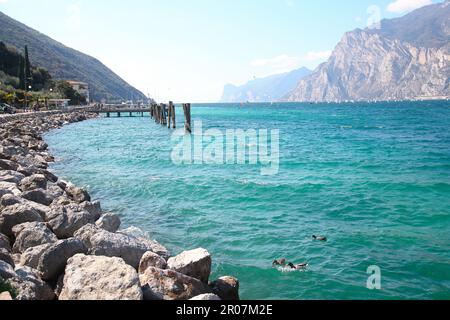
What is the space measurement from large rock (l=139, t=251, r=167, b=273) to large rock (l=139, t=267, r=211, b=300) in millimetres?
567

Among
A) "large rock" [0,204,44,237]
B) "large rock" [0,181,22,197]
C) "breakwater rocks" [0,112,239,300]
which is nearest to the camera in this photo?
"breakwater rocks" [0,112,239,300]

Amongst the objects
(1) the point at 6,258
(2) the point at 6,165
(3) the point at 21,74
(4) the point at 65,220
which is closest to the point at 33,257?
(1) the point at 6,258

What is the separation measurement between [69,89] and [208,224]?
90.4m

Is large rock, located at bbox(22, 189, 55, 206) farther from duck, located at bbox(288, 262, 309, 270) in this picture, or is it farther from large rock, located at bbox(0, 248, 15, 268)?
duck, located at bbox(288, 262, 309, 270)

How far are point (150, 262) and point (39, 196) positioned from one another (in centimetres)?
569

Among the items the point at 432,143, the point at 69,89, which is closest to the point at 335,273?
the point at 432,143

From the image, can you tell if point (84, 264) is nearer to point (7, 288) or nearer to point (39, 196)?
point (7, 288)

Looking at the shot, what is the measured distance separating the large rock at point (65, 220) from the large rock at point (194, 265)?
2.83 m

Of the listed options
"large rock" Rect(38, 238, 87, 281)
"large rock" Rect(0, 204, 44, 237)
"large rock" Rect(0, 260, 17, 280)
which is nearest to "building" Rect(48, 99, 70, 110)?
"large rock" Rect(0, 204, 44, 237)

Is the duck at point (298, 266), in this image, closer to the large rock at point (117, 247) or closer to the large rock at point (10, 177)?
the large rock at point (117, 247)

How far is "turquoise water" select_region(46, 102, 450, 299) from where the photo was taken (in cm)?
784

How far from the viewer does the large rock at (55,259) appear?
20.1 ft

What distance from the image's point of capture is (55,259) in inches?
246

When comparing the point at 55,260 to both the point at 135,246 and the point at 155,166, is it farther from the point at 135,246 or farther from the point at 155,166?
the point at 155,166
